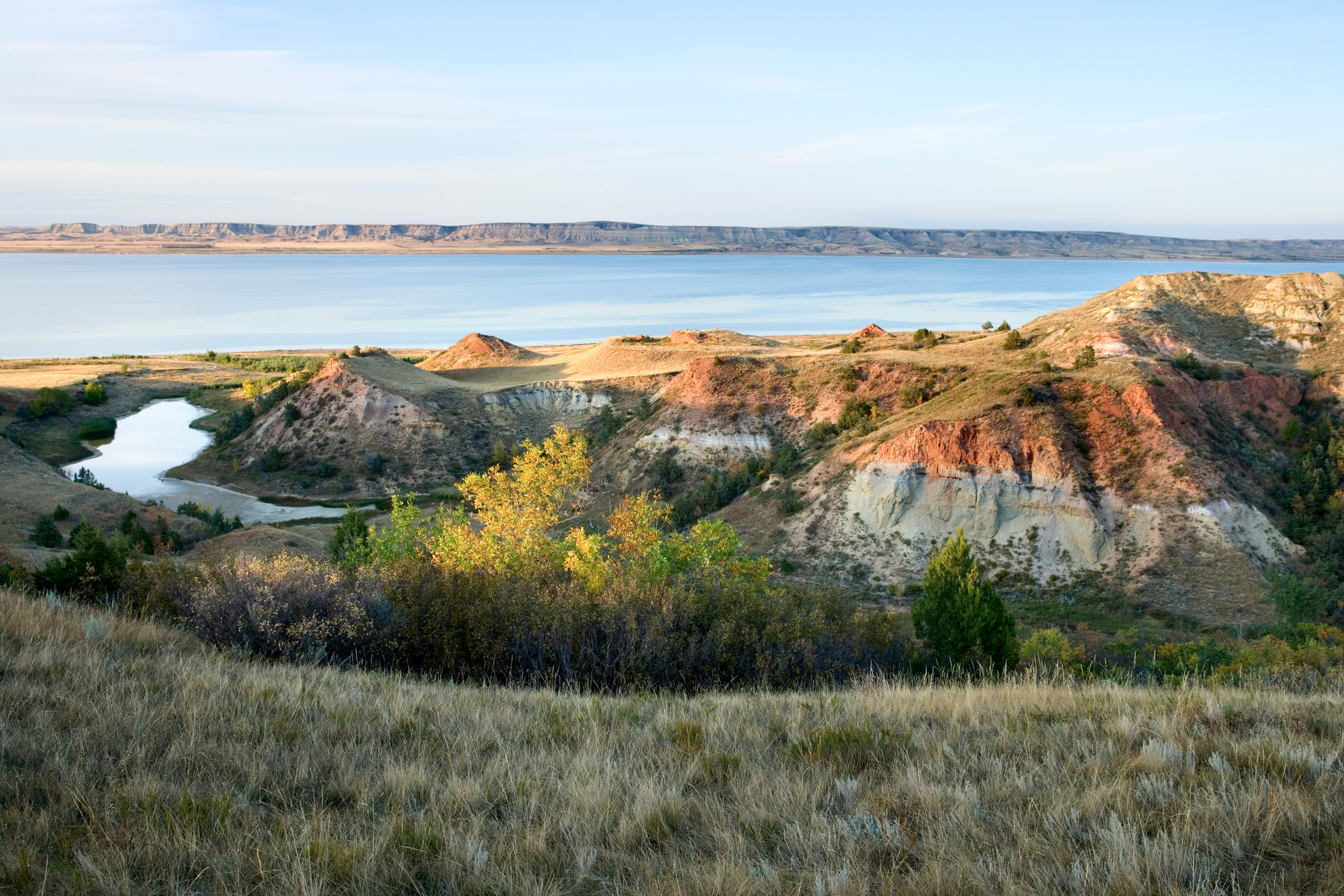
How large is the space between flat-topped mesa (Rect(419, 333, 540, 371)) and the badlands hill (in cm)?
1211

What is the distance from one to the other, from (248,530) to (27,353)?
3419 inches

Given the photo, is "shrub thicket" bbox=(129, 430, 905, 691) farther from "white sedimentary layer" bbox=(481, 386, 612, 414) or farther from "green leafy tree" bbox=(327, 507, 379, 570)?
"white sedimentary layer" bbox=(481, 386, 612, 414)

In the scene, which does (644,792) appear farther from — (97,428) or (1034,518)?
(97,428)

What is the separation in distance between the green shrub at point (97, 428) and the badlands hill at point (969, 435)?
13.5 meters

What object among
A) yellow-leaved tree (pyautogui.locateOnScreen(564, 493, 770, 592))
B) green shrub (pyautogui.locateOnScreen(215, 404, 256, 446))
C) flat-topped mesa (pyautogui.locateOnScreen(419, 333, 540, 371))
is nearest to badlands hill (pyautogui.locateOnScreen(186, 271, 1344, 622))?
green shrub (pyautogui.locateOnScreen(215, 404, 256, 446))

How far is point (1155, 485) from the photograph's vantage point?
109 ft

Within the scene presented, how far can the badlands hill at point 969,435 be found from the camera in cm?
3256

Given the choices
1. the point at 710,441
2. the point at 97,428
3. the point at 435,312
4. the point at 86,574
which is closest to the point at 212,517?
the point at 710,441

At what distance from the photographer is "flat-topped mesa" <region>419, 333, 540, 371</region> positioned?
2950 inches

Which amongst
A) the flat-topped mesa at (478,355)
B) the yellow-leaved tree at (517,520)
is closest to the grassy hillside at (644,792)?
the yellow-leaved tree at (517,520)

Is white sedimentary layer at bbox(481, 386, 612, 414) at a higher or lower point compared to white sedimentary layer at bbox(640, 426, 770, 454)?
higher

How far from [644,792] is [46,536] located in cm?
3499

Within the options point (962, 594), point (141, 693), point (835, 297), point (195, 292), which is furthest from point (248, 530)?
point (195, 292)

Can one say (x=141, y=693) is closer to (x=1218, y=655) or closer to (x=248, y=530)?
(x=1218, y=655)
